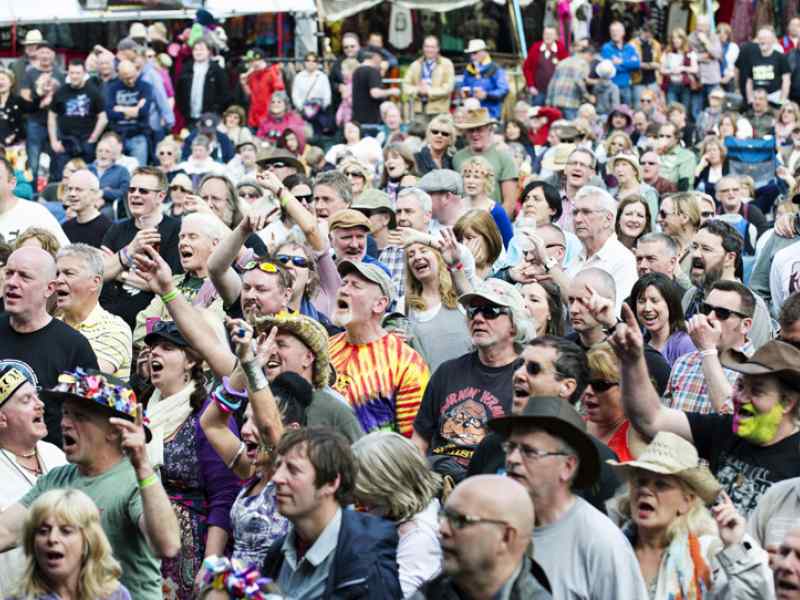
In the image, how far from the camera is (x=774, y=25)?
2762 centimetres

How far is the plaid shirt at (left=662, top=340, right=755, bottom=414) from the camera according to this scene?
7.59 metres

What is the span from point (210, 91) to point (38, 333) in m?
14.0

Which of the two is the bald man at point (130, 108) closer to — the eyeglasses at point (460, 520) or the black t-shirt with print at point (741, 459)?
the black t-shirt with print at point (741, 459)

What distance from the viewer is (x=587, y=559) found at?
5.30 meters

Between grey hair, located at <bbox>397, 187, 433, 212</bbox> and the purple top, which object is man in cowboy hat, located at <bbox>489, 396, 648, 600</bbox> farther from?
grey hair, located at <bbox>397, 187, 433, 212</bbox>

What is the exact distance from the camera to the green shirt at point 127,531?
5957 millimetres

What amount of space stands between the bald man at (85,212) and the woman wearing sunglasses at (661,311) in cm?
485

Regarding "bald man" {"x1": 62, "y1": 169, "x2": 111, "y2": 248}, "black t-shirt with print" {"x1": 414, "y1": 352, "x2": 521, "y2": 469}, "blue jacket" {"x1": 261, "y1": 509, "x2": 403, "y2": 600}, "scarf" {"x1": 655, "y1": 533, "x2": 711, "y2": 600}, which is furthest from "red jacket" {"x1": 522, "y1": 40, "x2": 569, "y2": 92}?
"blue jacket" {"x1": 261, "y1": 509, "x2": 403, "y2": 600}

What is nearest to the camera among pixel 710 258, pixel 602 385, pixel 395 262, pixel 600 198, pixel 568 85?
pixel 602 385

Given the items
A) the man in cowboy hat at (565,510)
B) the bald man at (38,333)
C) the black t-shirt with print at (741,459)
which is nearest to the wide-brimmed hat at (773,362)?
the black t-shirt with print at (741,459)

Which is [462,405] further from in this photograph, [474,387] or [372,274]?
[372,274]

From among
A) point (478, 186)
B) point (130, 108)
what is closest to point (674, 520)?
point (478, 186)

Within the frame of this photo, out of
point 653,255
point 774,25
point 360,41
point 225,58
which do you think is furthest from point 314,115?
point 653,255

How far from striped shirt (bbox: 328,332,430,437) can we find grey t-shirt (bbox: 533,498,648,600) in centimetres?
245
